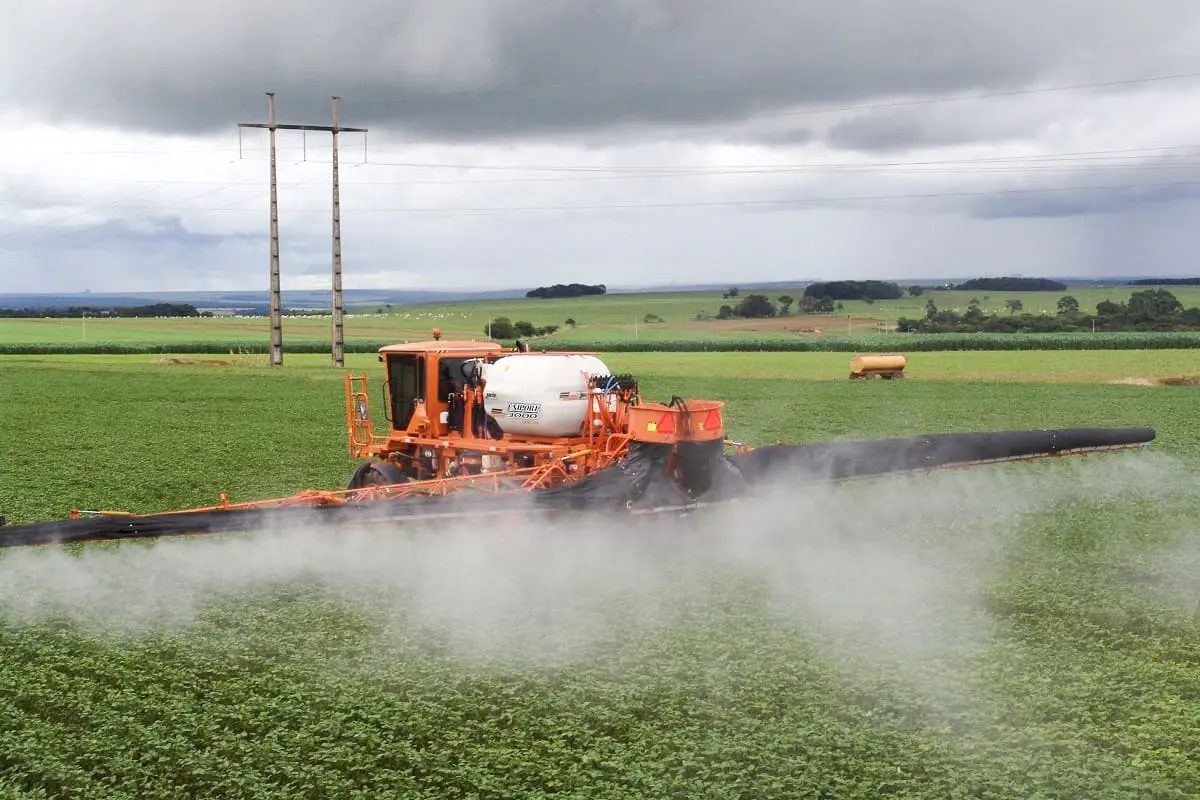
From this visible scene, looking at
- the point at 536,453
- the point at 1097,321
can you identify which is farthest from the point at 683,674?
the point at 1097,321

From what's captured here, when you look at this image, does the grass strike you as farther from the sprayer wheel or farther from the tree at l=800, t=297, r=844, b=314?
the tree at l=800, t=297, r=844, b=314

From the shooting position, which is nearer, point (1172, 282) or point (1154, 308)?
point (1154, 308)

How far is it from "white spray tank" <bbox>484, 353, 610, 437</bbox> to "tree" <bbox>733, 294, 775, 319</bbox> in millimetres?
82453

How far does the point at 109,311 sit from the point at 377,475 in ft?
391

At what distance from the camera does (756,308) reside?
97.9 metres

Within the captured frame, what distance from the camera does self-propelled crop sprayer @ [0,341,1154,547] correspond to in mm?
10672

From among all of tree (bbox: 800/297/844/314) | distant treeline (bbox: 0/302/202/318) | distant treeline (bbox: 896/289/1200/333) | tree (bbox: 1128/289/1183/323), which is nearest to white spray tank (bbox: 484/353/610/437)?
distant treeline (bbox: 896/289/1200/333)

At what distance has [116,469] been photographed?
18562mm

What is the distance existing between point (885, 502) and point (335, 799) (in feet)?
34.8

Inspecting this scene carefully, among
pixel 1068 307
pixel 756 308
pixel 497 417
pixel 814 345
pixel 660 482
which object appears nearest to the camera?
pixel 660 482

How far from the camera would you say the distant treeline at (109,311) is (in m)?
114

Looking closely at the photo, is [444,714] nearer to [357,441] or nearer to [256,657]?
[256,657]

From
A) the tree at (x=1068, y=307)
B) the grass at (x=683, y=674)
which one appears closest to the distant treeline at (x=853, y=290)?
the tree at (x=1068, y=307)

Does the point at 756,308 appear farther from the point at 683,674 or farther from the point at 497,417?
the point at 683,674
